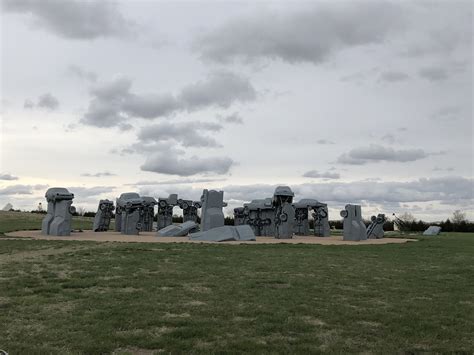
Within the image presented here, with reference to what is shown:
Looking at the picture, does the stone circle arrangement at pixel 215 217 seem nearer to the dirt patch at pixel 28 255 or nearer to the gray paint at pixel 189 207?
the gray paint at pixel 189 207

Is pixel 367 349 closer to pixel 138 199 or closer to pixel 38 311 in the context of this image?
pixel 38 311

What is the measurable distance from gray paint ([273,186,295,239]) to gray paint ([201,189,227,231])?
10.6ft

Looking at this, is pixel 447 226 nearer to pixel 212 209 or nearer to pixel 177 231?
pixel 212 209

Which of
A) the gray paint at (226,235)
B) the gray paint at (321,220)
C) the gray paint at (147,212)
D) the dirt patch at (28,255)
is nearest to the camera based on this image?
the dirt patch at (28,255)

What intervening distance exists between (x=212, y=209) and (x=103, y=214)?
8.14 meters

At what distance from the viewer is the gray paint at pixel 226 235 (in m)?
22.4

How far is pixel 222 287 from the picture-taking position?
8664 millimetres

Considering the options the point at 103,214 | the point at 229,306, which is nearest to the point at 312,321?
the point at 229,306

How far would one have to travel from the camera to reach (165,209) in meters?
32.5

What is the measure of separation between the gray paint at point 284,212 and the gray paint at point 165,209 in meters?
9.04

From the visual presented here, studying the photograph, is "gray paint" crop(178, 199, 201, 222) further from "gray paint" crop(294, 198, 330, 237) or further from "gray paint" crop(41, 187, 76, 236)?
"gray paint" crop(41, 187, 76, 236)

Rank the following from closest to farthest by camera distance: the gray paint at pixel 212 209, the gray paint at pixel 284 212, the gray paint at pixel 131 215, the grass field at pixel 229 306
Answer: the grass field at pixel 229 306, the gray paint at pixel 284 212, the gray paint at pixel 212 209, the gray paint at pixel 131 215

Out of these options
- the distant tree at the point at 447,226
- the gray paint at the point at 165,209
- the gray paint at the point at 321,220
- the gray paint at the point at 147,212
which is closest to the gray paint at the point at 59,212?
the gray paint at the point at 147,212

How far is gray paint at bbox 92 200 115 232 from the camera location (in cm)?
2956
